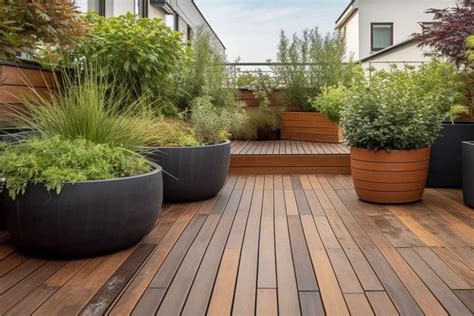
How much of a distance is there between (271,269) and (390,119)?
187 centimetres

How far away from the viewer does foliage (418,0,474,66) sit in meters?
3.92

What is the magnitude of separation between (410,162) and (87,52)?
2.73 m

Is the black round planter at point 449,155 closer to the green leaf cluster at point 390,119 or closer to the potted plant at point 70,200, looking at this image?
the green leaf cluster at point 390,119

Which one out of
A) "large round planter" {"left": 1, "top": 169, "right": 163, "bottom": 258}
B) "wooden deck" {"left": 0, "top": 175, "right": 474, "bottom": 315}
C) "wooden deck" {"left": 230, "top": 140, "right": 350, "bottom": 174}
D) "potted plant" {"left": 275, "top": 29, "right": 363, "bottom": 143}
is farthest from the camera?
"potted plant" {"left": 275, "top": 29, "right": 363, "bottom": 143}

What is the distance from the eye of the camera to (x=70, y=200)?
2119 millimetres

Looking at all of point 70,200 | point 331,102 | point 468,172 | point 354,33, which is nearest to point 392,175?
point 468,172

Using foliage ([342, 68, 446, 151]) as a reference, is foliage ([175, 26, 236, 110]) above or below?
above

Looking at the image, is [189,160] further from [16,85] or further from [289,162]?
[289,162]

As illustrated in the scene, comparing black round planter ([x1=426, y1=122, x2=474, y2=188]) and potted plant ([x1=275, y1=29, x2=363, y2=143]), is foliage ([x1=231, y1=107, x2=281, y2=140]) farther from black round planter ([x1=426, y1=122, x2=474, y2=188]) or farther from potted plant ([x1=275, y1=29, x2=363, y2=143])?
black round planter ([x1=426, y1=122, x2=474, y2=188])

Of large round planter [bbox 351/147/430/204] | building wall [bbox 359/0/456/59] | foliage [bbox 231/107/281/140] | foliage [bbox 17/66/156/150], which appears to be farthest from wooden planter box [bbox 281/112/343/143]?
building wall [bbox 359/0/456/59]

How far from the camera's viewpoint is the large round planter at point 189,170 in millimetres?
3377

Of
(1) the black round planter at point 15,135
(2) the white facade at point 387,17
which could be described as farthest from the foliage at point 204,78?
(2) the white facade at point 387,17

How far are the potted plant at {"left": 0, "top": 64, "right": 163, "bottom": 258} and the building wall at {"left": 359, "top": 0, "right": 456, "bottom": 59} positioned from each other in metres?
13.3

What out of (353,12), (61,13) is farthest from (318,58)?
(353,12)
